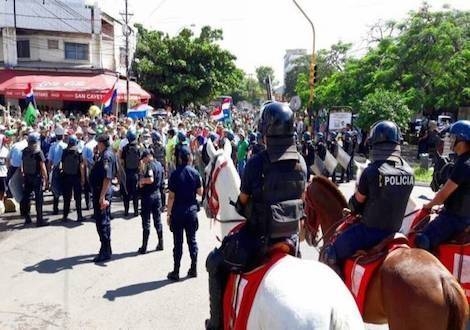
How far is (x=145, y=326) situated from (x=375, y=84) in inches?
955

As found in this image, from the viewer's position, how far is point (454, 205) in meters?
5.04

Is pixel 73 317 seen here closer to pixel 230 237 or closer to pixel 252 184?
pixel 230 237

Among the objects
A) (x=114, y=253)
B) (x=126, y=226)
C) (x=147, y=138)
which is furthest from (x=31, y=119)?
(x=114, y=253)

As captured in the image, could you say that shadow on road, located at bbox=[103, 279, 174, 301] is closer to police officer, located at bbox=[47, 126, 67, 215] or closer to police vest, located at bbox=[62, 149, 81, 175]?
police vest, located at bbox=[62, 149, 81, 175]

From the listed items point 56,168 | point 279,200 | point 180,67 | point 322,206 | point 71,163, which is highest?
point 180,67

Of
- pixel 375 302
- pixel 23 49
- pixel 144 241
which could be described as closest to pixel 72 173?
pixel 144 241

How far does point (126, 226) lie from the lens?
398 inches

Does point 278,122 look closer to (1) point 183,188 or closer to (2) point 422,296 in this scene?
(2) point 422,296

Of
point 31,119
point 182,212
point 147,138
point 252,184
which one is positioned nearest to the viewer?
point 252,184

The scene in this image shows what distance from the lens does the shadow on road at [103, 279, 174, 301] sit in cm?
645

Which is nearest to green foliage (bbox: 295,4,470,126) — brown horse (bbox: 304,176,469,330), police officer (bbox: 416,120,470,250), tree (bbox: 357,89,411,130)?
tree (bbox: 357,89,411,130)

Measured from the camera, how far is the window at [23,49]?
102ft

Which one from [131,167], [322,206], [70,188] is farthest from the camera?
[131,167]

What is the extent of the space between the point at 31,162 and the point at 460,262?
8203 mm
